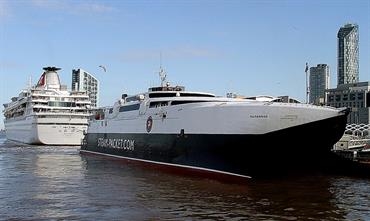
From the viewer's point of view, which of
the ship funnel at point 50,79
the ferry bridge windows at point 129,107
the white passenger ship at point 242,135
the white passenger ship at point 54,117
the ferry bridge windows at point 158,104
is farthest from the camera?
the ship funnel at point 50,79

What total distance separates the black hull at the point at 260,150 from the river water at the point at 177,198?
917 mm

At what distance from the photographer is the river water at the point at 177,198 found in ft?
53.6

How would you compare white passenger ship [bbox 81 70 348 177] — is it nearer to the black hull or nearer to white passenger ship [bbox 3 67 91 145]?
the black hull

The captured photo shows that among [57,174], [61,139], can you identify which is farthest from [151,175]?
[61,139]

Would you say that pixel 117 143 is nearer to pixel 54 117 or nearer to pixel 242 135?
pixel 242 135

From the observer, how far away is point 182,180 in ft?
86.1

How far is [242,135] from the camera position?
82.0ft

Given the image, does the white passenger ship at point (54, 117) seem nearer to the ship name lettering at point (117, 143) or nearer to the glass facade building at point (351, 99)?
the ship name lettering at point (117, 143)

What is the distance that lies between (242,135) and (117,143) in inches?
780

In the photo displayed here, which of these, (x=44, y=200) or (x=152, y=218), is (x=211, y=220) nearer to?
(x=152, y=218)

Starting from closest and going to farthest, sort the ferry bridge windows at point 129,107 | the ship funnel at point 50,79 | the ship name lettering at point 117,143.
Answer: the ferry bridge windows at point 129,107, the ship name lettering at point 117,143, the ship funnel at point 50,79

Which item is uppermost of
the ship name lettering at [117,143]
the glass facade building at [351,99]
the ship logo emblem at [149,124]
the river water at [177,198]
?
the glass facade building at [351,99]

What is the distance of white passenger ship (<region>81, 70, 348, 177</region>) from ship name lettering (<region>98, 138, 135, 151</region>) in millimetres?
5125

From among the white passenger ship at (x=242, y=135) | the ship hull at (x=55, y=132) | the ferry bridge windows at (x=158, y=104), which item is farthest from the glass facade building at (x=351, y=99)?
the white passenger ship at (x=242, y=135)
